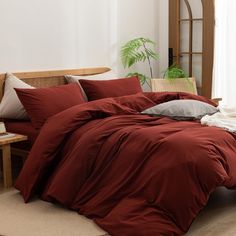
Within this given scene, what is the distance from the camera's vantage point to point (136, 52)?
5684 millimetres

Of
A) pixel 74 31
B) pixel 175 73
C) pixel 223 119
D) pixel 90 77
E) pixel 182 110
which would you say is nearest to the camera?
pixel 223 119

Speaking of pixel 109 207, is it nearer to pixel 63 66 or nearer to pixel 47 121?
pixel 47 121

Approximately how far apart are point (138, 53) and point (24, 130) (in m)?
2.34

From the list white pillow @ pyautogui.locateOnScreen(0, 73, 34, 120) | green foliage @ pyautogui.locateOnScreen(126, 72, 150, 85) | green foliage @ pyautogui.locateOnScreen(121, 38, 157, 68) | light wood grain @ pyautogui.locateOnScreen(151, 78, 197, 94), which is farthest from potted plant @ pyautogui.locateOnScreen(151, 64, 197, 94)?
white pillow @ pyautogui.locateOnScreen(0, 73, 34, 120)

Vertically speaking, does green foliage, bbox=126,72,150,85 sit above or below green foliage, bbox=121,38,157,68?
below

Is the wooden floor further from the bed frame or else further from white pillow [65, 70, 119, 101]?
the bed frame

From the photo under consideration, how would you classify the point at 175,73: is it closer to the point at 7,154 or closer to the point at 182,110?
the point at 182,110

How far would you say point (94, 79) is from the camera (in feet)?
15.5

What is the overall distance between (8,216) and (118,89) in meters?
1.95

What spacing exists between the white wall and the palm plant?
0.32 feet

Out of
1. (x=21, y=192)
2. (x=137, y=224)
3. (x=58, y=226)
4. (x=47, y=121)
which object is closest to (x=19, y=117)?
(x=47, y=121)

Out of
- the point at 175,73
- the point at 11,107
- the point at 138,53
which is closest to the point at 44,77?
the point at 11,107

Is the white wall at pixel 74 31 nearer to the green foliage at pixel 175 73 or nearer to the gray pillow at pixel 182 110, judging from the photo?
the green foliage at pixel 175 73

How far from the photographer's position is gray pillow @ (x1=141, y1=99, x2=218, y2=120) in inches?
138
